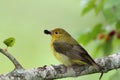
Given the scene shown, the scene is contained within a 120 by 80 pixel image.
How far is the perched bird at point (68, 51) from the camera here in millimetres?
5301

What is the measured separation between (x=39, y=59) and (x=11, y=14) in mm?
2055

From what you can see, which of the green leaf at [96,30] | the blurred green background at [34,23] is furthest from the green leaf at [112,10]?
the blurred green background at [34,23]

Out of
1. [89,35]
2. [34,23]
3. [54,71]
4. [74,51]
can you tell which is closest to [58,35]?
[89,35]

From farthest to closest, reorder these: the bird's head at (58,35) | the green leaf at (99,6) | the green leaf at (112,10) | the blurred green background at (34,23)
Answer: the blurred green background at (34,23), the bird's head at (58,35), the green leaf at (99,6), the green leaf at (112,10)

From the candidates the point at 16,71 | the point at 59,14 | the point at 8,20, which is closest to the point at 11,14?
the point at 8,20

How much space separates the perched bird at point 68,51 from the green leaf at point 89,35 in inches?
2.6

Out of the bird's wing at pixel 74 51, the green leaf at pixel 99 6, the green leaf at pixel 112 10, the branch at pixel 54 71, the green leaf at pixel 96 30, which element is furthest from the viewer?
the green leaf at pixel 96 30

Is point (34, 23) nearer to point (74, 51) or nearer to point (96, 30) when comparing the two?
point (96, 30)

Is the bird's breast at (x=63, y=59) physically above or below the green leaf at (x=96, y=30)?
below

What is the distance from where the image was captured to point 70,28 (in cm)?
1086

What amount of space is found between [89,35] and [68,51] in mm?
289

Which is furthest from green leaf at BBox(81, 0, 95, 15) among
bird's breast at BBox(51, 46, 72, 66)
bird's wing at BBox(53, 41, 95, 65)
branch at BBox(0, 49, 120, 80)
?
branch at BBox(0, 49, 120, 80)

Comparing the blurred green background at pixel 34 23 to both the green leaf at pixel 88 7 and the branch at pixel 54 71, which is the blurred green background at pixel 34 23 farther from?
the branch at pixel 54 71

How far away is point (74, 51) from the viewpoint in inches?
215
